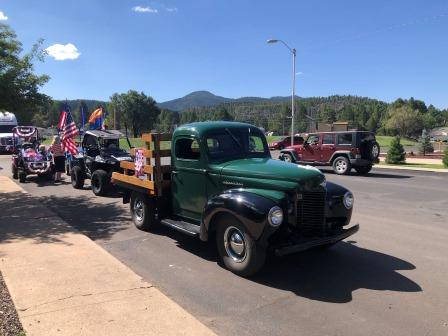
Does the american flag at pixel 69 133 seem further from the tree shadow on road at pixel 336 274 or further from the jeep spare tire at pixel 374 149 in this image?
the jeep spare tire at pixel 374 149

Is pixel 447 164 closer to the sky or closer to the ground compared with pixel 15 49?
closer to the ground

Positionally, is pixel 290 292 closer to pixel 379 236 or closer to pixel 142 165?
pixel 379 236

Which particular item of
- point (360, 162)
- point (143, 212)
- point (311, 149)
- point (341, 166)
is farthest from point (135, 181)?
point (311, 149)

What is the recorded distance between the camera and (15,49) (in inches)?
409

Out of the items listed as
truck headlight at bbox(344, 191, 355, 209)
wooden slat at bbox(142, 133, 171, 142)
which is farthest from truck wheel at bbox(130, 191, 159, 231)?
truck headlight at bbox(344, 191, 355, 209)

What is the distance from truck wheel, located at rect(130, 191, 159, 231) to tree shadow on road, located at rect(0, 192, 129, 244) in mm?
445

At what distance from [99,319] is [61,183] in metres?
12.1

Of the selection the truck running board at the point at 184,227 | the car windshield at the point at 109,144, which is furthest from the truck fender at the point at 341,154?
the truck running board at the point at 184,227

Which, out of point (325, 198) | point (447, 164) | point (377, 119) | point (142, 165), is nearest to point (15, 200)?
point (142, 165)

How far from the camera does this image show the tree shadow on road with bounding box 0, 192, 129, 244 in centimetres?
761

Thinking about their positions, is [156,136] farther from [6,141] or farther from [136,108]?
[136,108]

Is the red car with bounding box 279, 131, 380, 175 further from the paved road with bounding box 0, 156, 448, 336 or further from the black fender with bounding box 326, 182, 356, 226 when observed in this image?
the black fender with bounding box 326, 182, 356, 226

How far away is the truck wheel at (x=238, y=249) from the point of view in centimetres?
525

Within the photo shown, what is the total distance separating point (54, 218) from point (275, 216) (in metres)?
5.67
